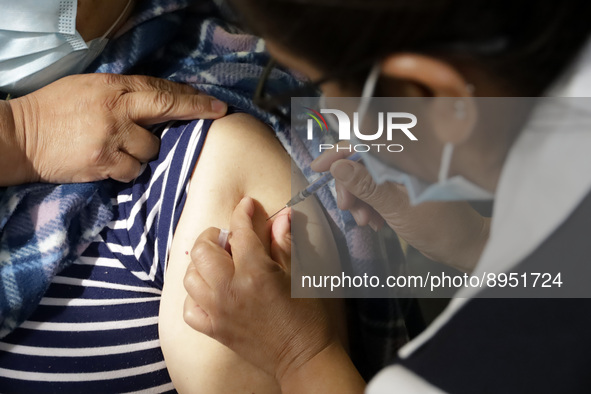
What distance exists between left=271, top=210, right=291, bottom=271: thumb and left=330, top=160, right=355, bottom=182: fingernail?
0.41 ft

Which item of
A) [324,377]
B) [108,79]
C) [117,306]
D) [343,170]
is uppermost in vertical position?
[108,79]

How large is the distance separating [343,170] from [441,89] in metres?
0.41

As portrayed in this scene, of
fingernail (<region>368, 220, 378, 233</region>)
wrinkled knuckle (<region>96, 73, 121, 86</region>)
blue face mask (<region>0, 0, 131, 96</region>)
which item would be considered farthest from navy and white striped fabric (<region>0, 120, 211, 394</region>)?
fingernail (<region>368, 220, 378, 233</region>)

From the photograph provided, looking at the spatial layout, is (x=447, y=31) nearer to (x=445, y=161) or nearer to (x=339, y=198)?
(x=445, y=161)

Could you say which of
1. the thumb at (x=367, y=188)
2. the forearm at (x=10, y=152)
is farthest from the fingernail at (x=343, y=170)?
the forearm at (x=10, y=152)

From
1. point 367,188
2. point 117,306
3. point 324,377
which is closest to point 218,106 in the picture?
point 367,188

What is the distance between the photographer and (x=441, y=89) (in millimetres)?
583

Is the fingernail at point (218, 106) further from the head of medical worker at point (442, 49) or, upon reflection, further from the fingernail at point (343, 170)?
the head of medical worker at point (442, 49)

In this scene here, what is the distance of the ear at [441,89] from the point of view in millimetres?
550

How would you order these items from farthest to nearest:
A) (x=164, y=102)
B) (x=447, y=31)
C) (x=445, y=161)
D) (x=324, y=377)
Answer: (x=164, y=102), (x=324, y=377), (x=445, y=161), (x=447, y=31)

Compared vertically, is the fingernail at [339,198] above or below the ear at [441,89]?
below

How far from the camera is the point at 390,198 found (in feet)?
3.41

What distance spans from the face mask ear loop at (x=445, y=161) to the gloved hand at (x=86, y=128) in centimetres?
53

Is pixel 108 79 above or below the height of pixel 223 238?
above
